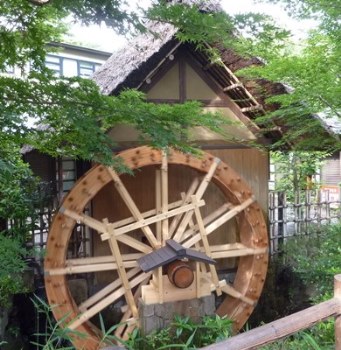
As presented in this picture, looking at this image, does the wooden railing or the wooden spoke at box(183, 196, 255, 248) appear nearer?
the wooden railing

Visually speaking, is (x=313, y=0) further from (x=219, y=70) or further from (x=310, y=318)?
(x=310, y=318)

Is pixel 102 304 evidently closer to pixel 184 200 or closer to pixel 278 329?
pixel 184 200

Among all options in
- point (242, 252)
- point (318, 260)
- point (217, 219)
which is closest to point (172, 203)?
point (217, 219)

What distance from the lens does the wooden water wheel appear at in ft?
15.1

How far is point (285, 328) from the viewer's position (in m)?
1.95

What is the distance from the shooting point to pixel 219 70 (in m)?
5.58

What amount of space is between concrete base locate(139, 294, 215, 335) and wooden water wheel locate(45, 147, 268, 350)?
0.10 m

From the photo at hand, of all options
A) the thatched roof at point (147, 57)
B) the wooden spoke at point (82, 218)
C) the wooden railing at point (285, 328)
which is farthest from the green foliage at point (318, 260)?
the thatched roof at point (147, 57)

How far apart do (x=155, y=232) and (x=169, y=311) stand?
136 centimetres

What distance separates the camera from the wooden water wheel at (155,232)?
15.1ft

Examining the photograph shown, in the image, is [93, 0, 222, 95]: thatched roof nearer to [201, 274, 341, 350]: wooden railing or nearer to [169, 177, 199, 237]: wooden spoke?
[169, 177, 199, 237]: wooden spoke

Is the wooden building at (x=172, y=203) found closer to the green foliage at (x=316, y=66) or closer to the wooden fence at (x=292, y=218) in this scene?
the wooden fence at (x=292, y=218)

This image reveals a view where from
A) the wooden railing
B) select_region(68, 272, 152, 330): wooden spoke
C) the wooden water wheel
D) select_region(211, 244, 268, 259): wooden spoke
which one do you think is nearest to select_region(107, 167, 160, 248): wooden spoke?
the wooden water wheel

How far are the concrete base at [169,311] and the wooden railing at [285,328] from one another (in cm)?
254
